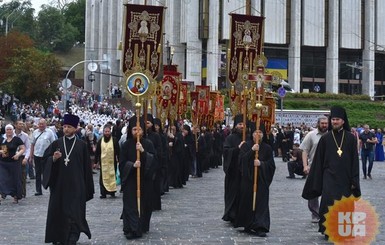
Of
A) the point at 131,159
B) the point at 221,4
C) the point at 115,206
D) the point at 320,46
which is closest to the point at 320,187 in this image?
the point at 131,159

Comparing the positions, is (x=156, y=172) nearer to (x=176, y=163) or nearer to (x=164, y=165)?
(x=164, y=165)

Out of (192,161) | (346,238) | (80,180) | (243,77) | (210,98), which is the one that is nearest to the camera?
(346,238)

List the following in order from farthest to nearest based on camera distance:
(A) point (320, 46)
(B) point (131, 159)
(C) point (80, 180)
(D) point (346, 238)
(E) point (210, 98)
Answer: (A) point (320, 46) → (E) point (210, 98) → (B) point (131, 159) → (C) point (80, 180) → (D) point (346, 238)

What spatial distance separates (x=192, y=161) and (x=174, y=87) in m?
2.59

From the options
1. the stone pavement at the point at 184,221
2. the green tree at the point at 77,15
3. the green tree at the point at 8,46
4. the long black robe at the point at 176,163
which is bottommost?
the stone pavement at the point at 184,221

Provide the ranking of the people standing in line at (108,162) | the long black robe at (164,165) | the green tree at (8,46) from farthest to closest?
the green tree at (8,46)
the people standing in line at (108,162)
the long black robe at (164,165)

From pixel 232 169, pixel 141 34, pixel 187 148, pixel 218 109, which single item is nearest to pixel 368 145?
pixel 187 148

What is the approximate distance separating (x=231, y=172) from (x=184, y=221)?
124cm

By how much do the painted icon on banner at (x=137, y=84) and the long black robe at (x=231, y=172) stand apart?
1.71 meters

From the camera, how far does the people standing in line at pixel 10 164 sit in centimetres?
1930

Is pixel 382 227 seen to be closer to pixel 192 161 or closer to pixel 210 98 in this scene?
pixel 192 161

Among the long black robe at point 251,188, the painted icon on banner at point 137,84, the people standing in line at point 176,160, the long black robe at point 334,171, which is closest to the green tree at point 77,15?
the people standing in line at point 176,160

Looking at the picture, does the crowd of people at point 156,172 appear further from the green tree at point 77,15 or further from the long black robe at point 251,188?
the green tree at point 77,15

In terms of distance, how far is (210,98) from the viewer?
1528 inches
